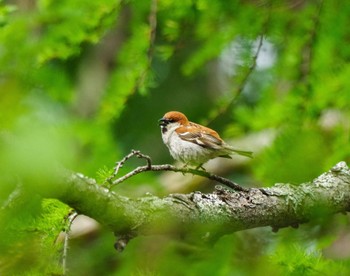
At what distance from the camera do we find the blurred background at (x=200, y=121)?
1.10 meters

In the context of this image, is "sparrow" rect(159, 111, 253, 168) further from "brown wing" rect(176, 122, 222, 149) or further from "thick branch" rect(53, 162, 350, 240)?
"thick branch" rect(53, 162, 350, 240)

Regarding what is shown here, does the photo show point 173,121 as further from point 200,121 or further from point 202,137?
point 202,137

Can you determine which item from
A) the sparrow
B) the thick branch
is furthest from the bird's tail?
the thick branch

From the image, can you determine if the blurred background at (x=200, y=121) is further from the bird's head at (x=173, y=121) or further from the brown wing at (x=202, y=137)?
the bird's head at (x=173, y=121)

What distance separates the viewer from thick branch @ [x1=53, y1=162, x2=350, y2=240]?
1.25m

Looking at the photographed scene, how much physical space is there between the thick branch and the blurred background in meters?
0.07

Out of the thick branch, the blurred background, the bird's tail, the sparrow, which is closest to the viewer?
the blurred background

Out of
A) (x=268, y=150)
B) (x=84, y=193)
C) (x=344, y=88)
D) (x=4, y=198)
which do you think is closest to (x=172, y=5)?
(x=344, y=88)

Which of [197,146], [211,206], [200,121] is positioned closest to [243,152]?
[197,146]

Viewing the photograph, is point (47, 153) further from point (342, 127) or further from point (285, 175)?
point (342, 127)

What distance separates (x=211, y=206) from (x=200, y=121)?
195 centimetres

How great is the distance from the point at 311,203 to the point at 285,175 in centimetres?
46

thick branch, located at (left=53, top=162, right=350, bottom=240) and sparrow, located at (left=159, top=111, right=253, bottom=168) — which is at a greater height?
sparrow, located at (left=159, top=111, right=253, bottom=168)

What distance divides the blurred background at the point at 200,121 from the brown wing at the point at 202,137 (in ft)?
0.20
